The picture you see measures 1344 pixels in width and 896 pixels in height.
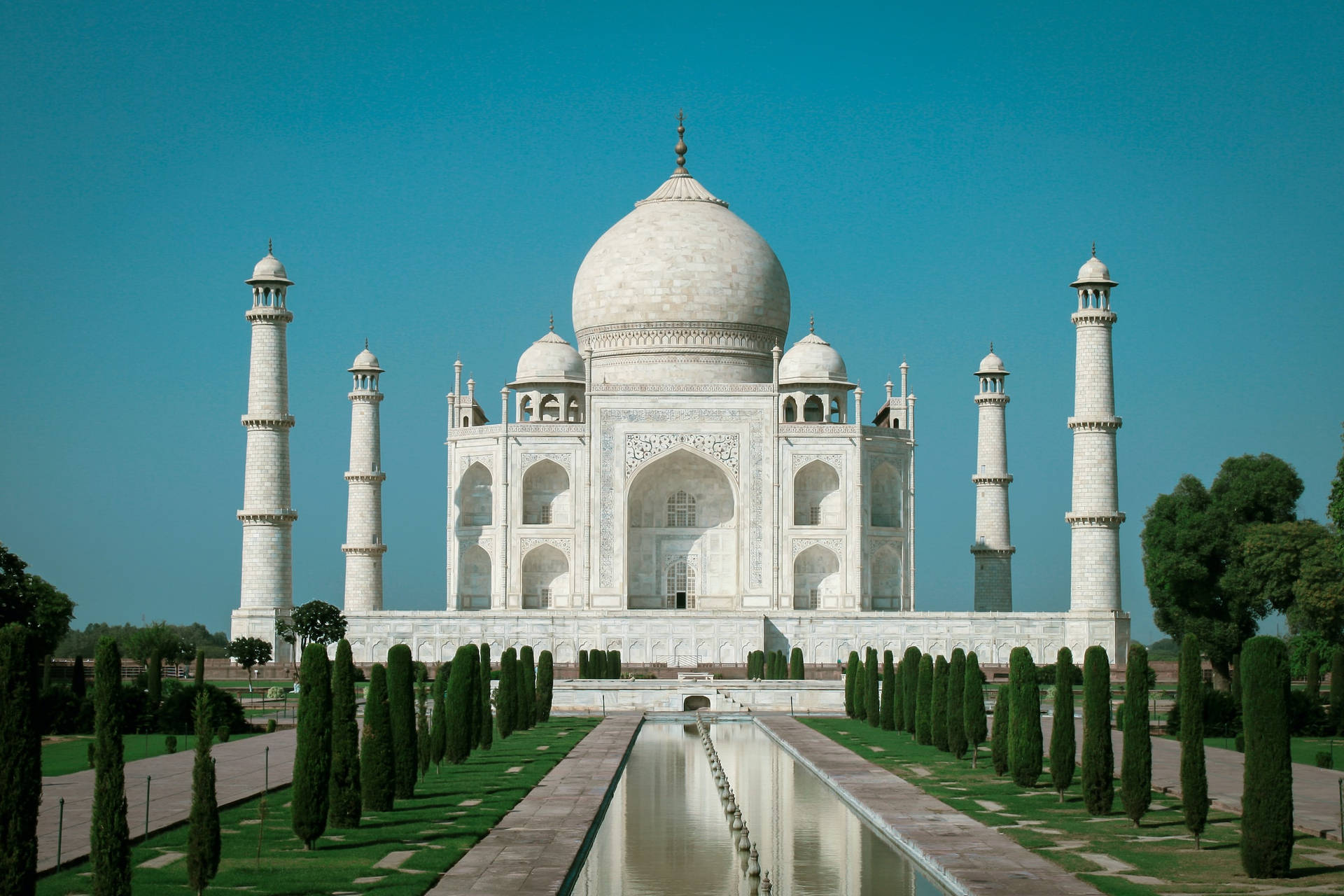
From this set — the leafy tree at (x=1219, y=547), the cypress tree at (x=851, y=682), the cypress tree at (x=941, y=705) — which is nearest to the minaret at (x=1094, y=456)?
the leafy tree at (x=1219, y=547)

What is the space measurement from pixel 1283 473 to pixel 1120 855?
23.1 m

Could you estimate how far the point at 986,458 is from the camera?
1442 inches

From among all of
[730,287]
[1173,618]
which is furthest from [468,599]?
[1173,618]

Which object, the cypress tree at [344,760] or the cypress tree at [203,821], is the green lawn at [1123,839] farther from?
the cypress tree at [203,821]

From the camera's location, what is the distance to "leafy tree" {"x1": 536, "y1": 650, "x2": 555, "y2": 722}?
22344 millimetres

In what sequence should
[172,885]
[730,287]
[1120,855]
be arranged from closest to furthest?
[172,885] → [1120,855] → [730,287]

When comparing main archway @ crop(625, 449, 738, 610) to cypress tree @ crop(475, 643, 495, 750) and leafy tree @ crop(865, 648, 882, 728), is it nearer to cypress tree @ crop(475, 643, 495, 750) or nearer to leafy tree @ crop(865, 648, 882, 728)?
leafy tree @ crop(865, 648, 882, 728)

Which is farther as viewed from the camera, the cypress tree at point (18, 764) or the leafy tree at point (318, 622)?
the leafy tree at point (318, 622)

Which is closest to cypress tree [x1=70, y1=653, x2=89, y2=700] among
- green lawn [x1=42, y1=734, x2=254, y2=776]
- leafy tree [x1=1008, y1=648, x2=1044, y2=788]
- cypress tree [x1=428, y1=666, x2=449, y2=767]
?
green lawn [x1=42, y1=734, x2=254, y2=776]

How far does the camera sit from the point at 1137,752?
1195 centimetres

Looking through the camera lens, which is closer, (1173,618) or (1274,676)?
(1274,676)

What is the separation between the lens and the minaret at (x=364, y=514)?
3509cm

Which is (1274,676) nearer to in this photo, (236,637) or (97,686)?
(97,686)

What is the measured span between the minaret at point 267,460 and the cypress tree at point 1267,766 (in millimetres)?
23690
